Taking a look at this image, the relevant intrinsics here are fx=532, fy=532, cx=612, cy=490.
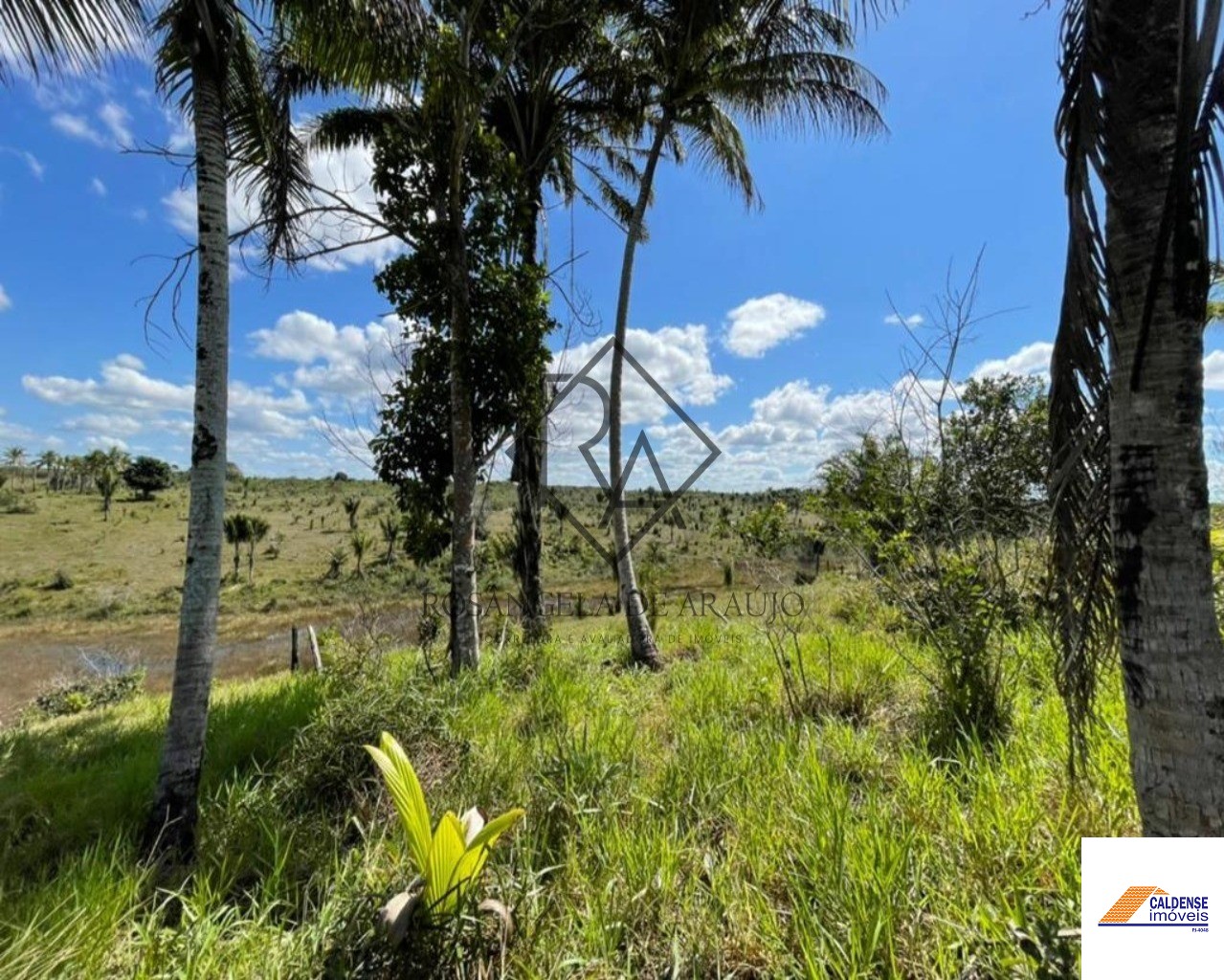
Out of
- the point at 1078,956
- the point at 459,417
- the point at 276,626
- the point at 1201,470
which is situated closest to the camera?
the point at 1201,470

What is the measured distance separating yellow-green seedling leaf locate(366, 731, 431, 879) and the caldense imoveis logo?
7.72 feet

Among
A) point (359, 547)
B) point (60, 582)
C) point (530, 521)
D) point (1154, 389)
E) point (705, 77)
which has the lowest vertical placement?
point (60, 582)

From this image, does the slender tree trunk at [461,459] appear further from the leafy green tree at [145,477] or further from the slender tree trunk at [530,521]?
the leafy green tree at [145,477]

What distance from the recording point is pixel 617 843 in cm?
247

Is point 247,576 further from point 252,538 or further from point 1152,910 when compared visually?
point 1152,910

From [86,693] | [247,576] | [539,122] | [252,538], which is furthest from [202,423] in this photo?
[247,576]

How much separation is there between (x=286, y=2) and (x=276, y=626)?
23228mm

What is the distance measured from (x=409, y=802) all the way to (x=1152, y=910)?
258 cm

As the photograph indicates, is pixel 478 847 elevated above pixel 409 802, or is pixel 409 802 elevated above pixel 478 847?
pixel 409 802

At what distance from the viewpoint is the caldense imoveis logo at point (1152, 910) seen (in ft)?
5.51

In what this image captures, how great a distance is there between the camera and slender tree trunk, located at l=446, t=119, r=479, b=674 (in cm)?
569

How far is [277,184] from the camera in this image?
5.31 m

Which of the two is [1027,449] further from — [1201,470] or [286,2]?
[286,2]

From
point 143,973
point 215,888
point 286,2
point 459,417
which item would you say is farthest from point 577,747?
point 286,2
